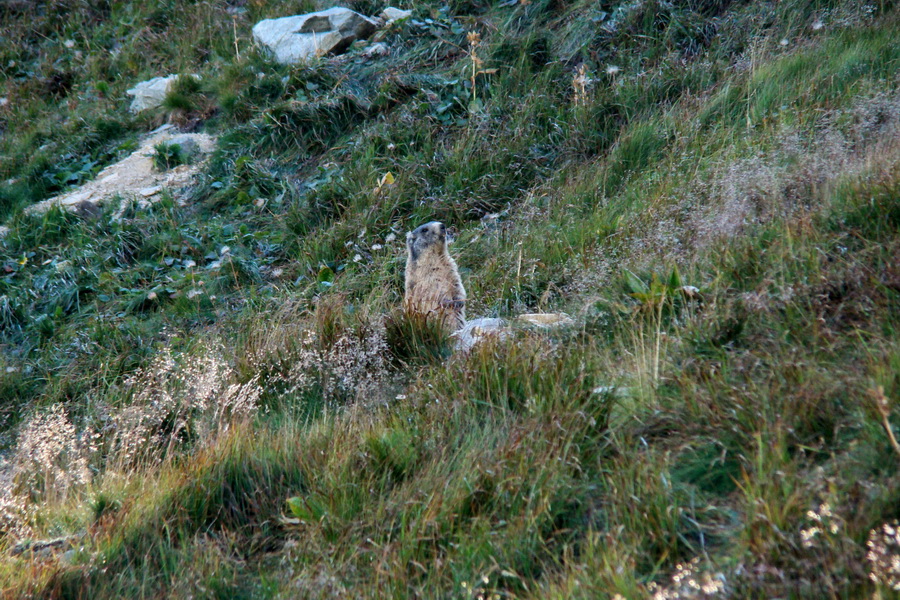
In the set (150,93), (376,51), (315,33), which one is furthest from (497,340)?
(150,93)

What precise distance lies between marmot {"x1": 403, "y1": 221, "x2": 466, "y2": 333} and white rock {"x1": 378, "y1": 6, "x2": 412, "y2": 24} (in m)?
5.64

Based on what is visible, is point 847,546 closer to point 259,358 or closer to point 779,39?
point 259,358

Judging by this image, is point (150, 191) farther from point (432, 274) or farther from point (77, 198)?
point (432, 274)

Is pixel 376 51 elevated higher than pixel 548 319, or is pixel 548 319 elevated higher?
pixel 376 51

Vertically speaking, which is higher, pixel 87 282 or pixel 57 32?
pixel 57 32

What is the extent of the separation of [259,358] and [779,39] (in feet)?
20.8

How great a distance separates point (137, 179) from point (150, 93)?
7.15ft

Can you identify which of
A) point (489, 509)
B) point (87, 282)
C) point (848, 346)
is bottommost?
point (87, 282)

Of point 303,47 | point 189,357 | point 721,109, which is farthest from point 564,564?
point 303,47

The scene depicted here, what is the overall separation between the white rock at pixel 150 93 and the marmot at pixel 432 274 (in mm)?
6472

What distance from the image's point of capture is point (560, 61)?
29.7 ft

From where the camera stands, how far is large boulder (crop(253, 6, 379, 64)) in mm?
10703

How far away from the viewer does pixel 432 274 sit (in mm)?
6242

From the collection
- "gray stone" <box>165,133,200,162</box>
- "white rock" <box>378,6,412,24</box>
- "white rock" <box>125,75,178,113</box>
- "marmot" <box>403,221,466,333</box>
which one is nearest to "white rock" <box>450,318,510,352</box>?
→ "marmot" <box>403,221,466,333</box>
